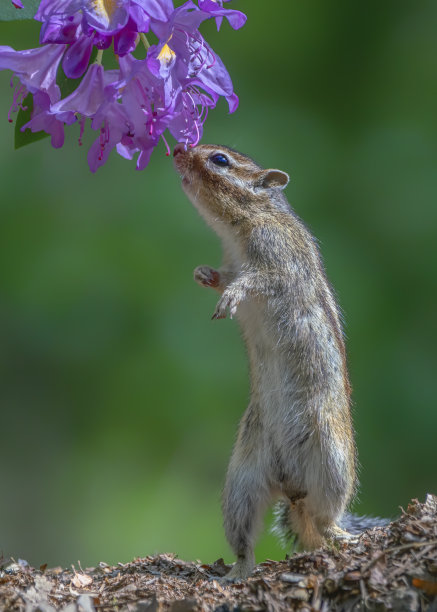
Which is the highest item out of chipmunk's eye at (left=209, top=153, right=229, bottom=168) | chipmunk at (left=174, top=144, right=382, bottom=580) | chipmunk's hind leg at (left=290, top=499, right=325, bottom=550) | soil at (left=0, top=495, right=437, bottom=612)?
chipmunk's eye at (left=209, top=153, right=229, bottom=168)

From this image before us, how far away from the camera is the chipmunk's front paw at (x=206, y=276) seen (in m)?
3.27

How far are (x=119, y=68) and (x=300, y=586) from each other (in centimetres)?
133

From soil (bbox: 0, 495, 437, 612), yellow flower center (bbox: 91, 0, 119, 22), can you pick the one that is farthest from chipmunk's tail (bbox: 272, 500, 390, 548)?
yellow flower center (bbox: 91, 0, 119, 22)

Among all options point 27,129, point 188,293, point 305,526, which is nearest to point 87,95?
point 27,129

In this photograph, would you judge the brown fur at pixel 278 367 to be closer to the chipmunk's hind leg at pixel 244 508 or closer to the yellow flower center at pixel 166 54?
the chipmunk's hind leg at pixel 244 508

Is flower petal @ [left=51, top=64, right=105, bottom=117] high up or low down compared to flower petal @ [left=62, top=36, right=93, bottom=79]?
down

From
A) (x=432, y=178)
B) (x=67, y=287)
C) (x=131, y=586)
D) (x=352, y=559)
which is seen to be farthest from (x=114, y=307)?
(x=352, y=559)

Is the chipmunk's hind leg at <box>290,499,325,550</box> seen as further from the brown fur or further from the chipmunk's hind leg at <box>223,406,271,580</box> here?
the chipmunk's hind leg at <box>223,406,271,580</box>

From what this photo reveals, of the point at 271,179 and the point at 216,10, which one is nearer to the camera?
the point at 216,10

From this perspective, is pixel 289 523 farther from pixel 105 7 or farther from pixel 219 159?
pixel 105 7

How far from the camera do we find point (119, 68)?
6.46ft

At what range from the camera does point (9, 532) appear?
5.98 metres

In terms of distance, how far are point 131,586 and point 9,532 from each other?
12.3 feet

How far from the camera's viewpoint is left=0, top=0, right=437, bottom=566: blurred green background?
19.6 feet
